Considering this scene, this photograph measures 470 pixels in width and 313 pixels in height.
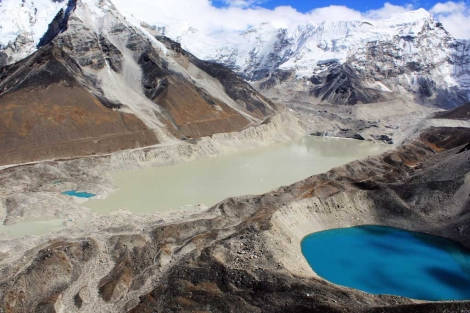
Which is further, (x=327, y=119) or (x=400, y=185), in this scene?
(x=327, y=119)

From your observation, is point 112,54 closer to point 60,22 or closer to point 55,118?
point 60,22

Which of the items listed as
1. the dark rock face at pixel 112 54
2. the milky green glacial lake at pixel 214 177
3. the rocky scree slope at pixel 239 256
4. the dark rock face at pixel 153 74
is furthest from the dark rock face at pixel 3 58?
the rocky scree slope at pixel 239 256

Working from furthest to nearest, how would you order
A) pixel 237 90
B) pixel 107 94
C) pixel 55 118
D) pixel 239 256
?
pixel 237 90 < pixel 107 94 < pixel 55 118 < pixel 239 256

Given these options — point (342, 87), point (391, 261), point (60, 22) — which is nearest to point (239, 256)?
point (391, 261)

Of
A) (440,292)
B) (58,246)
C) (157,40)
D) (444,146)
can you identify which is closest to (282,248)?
(440,292)

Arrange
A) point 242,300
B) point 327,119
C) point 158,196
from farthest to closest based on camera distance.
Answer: point 327,119 < point 158,196 < point 242,300

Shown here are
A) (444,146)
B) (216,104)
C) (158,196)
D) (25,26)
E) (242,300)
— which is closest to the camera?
(242,300)

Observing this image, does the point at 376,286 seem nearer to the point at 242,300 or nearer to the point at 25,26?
A: the point at 242,300
